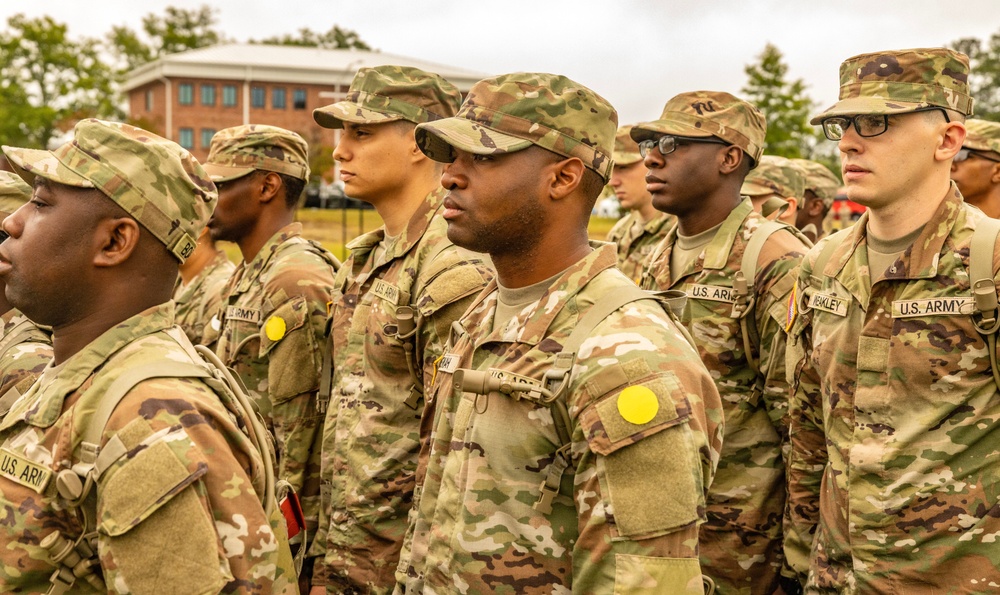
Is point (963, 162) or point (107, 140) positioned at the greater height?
point (107, 140)

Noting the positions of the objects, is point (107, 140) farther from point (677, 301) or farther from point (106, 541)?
point (677, 301)

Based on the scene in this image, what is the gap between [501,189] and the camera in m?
3.25

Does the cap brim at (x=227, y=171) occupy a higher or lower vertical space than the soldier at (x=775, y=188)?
higher

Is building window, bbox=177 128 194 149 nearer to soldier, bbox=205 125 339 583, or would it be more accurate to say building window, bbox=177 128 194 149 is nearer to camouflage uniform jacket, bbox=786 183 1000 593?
soldier, bbox=205 125 339 583

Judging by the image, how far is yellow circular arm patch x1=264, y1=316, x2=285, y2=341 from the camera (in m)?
5.36

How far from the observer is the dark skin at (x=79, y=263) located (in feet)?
Result: 9.39

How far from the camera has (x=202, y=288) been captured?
7328mm

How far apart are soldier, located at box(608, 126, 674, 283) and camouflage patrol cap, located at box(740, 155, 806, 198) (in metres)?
1.22

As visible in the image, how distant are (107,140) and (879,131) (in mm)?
2825

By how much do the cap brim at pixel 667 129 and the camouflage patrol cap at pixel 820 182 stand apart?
12.7 ft

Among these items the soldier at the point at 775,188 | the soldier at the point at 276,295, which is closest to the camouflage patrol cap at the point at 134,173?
the soldier at the point at 276,295

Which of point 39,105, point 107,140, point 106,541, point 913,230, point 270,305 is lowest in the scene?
point 39,105

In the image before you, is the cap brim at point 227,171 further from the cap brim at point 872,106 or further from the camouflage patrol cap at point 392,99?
the cap brim at point 872,106

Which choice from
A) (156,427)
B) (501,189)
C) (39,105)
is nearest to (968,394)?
(501,189)
